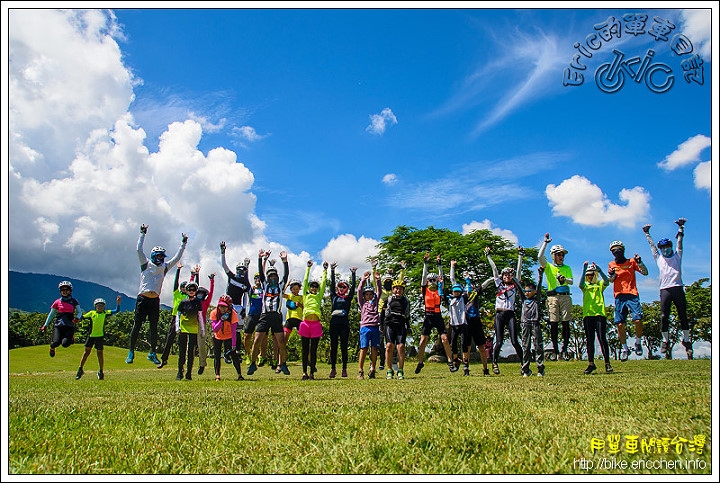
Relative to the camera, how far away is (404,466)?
117 inches

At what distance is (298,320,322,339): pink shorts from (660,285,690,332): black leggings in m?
7.87

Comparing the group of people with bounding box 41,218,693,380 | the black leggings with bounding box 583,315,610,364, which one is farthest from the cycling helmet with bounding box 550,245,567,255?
the black leggings with bounding box 583,315,610,364

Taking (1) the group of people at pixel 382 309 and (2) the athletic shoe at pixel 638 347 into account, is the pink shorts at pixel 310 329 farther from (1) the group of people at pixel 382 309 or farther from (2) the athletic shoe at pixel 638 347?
(2) the athletic shoe at pixel 638 347

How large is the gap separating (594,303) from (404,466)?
9034mm

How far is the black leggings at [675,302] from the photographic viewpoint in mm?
10352

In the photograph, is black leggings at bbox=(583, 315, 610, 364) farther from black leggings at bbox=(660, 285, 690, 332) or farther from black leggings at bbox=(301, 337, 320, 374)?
black leggings at bbox=(301, 337, 320, 374)

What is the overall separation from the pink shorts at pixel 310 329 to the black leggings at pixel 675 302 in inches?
310

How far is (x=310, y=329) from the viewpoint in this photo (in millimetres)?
11977

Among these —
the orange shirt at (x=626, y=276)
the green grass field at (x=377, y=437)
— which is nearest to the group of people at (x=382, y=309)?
the orange shirt at (x=626, y=276)

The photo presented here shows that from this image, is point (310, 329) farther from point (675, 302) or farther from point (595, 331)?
point (675, 302)

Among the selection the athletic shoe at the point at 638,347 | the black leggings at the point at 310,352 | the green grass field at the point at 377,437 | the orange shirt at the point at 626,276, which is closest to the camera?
the green grass field at the point at 377,437

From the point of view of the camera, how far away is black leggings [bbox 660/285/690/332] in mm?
10352

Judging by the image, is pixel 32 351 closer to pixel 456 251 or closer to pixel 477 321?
pixel 456 251

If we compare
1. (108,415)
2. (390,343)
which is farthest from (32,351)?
(108,415)
